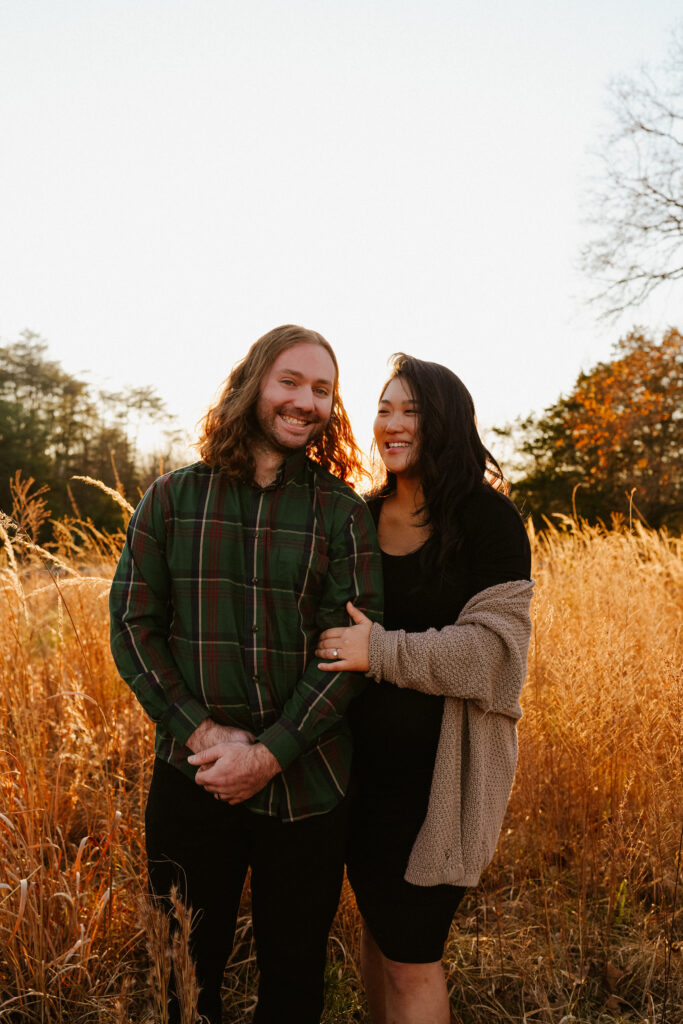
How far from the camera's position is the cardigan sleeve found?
1.66m

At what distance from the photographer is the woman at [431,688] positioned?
1673mm

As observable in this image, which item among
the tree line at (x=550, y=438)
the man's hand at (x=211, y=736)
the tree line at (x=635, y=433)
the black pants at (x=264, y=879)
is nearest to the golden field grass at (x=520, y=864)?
the black pants at (x=264, y=879)

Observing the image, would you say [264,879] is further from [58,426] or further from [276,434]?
[58,426]

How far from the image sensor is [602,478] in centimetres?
1514

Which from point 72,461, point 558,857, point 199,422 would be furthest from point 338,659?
point 72,461

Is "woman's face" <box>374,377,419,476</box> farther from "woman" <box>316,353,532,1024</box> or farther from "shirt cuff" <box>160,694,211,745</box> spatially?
"shirt cuff" <box>160,694,211,745</box>

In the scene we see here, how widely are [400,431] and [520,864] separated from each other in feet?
5.85

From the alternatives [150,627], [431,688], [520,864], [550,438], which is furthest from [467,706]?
[550,438]

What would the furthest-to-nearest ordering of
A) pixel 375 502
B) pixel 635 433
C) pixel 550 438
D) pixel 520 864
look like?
pixel 550 438
pixel 635 433
pixel 520 864
pixel 375 502

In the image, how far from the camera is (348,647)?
1675 mm

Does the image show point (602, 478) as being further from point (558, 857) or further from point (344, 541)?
point (344, 541)

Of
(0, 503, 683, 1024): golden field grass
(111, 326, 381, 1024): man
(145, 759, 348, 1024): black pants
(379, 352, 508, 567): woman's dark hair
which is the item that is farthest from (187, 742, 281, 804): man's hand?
(379, 352, 508, 567): woman's dark hair

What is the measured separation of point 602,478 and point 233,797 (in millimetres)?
14859

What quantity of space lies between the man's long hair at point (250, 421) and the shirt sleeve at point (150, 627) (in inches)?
7.5
